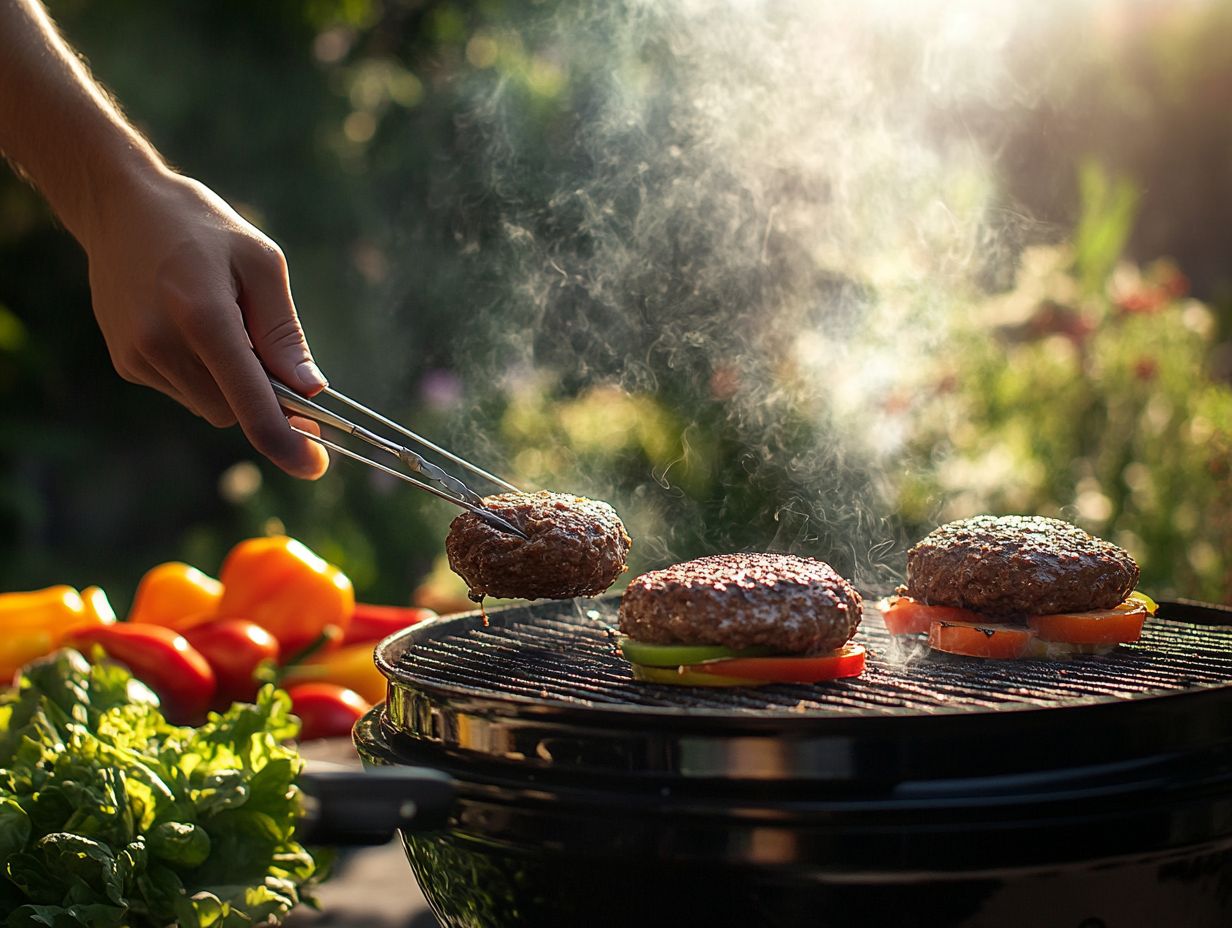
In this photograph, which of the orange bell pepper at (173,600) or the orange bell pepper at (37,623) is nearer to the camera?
the orange bell pepper at (37,623)

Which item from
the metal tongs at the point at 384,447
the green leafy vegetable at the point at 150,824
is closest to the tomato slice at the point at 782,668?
the metal tongs at the point at 384,447

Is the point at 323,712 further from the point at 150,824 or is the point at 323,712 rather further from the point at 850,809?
the point at 850,809

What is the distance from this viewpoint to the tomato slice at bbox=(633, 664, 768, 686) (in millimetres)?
2219

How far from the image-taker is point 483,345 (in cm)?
866

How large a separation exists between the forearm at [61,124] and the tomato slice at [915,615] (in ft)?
6.01

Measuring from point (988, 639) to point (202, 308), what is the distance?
1.69m

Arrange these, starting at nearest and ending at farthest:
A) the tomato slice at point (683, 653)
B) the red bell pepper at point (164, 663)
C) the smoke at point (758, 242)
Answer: the tomato slice at point (683, 653) < the red bell pepper at point (164, 663) < the smoke at point (758, 242)

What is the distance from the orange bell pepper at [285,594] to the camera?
4.34 metres

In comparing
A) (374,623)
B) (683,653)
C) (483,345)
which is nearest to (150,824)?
(683,653)

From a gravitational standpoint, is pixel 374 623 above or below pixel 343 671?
above

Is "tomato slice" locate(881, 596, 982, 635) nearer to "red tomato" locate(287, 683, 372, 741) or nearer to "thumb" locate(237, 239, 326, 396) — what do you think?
"thumb" locate(237, 239, 326, 396)

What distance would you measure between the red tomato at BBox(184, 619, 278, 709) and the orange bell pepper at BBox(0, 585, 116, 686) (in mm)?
444

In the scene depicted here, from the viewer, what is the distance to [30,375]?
10352 millimetres

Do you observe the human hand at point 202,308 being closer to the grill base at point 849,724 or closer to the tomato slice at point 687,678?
the grill base at point 849,724
